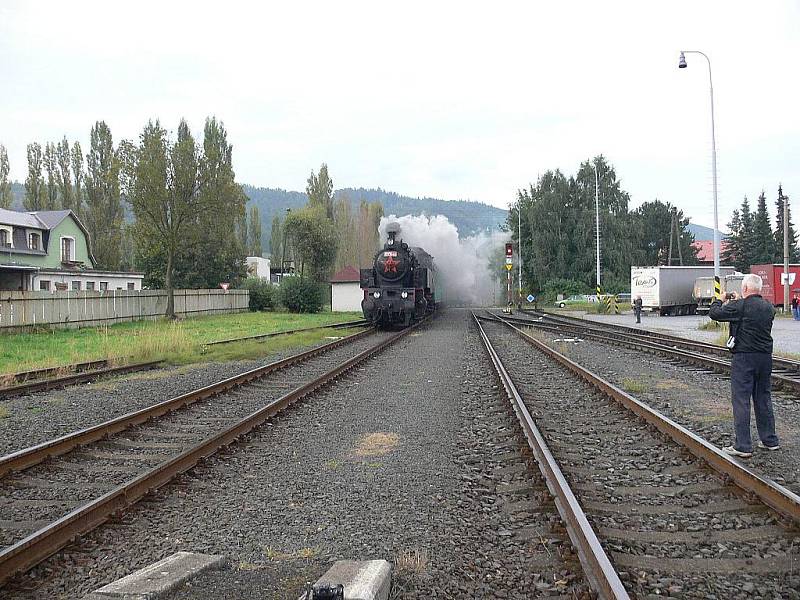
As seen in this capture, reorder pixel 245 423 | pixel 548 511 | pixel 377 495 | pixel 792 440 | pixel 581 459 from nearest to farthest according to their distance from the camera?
pixel 548 511 → pixel 377 495 → pixel 581 459 → pixel 792 440 → pixel 245 423

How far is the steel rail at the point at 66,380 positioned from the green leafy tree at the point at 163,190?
74.6 feet

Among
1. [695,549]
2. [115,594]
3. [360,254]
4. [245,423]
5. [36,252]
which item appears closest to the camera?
[115,594]

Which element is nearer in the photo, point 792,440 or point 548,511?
point 548,511

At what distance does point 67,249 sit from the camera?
45531 millimetres

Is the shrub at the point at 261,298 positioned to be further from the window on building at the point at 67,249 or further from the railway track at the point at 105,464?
the railway track at the point at 105,464

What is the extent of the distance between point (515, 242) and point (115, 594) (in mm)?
67123

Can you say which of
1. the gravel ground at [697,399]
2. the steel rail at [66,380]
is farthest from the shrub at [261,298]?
the gravel ground at [697,399]

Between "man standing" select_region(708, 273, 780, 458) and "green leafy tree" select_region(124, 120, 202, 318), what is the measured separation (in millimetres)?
34102

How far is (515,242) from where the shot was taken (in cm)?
6906

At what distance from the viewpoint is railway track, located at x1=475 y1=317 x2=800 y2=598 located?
13.0ft

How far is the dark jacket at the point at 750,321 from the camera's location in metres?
6.68

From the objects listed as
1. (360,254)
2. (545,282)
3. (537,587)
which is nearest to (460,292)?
(545,282)

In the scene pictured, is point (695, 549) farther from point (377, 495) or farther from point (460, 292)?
point (460, 292)

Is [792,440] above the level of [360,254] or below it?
below
